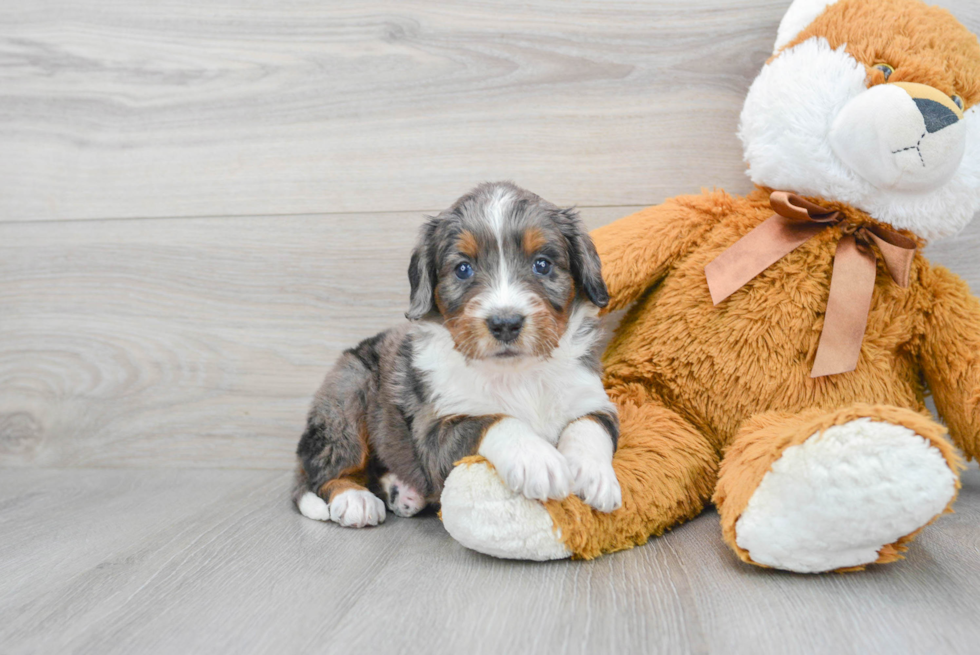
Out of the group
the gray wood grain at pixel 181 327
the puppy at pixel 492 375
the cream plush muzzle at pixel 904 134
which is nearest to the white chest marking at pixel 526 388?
the puppy at pixel 492 375

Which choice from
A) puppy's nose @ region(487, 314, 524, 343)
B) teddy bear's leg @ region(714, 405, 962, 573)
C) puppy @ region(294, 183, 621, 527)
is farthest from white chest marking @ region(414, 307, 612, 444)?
teddy bear's leg @ region(714, 405, 962, 573)

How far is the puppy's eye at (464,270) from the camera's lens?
76.5 inches

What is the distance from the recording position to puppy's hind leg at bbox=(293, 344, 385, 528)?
2.26m

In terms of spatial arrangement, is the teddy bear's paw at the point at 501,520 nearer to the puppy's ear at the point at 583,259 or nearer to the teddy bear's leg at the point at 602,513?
the teddy bear's leg at the point at 602,513

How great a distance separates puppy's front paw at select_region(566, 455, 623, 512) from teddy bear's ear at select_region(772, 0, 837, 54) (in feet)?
4.50

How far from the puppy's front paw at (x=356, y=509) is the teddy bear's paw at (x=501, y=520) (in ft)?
1.67

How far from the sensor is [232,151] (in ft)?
9.12

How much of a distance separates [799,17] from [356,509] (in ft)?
6.39

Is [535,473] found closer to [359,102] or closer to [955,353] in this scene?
[955,353]

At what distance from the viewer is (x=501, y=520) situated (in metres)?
1.70

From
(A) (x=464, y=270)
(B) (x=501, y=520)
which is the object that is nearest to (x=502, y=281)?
(A) (x=464, y=270)

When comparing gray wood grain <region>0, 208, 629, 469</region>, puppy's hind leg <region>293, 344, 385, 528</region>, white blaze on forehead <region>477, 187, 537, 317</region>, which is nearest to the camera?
white blaze on forehead <region>477, 187, 537, 317</region>

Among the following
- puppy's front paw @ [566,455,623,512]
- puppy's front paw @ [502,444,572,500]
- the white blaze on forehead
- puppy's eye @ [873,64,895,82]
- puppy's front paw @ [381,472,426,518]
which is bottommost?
puppy's front paw @ [381,472,426,518]

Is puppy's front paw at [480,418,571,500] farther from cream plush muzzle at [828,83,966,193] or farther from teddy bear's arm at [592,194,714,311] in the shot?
cream plush muzzle at [828,83,966,193]
